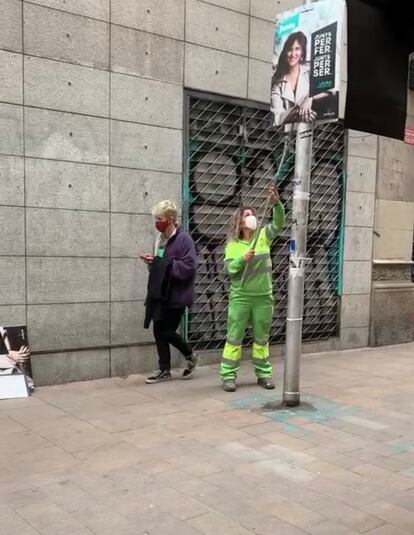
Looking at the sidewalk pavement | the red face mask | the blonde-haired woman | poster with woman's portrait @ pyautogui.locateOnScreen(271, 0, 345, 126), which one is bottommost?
the sidewalk pavement

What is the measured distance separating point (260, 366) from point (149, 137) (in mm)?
2615

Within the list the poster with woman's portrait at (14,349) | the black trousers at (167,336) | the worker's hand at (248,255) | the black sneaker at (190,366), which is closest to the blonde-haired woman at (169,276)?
the black trousers at (167,336)

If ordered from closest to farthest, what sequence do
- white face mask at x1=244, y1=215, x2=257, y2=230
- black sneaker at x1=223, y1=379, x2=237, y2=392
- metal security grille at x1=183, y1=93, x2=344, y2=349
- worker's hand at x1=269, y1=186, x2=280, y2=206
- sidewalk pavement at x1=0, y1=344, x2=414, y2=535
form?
1. sidewalk pavement at x1=0, y1=344, x2=414, y2=535
2. worker's hand at x1=269, y1=186, x2=280, y2=206
3. white face mask at x1=244, y1=215, x2=257, y2=230
4. black sneaker at x1=223, y1=379, x2=237, y2=392
5. metal security grille at x1=183, y1=93, x2=344, y2=349

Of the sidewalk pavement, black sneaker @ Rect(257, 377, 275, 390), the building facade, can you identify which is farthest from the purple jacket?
black sneaker @ Rect(257, 377, 275, 390)

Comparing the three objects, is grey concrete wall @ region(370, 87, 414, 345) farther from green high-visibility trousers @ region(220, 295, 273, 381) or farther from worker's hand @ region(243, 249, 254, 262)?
worker's hand @ region(243, 249, 254, 262)

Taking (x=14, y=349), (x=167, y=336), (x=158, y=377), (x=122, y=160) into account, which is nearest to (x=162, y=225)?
(x=122, y=160)

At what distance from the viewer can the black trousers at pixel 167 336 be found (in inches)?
240

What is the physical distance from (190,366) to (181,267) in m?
1.13

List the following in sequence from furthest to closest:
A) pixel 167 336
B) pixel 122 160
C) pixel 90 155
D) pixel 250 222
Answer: pixel 122 160 → pixel 167 336 → pixel 90 155 → pixel 250 222

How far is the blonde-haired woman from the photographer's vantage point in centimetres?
595

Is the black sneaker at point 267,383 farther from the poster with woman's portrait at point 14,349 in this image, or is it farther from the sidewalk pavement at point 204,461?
the poster with woman's portrait at point 14,349

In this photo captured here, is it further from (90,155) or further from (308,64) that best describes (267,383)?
(308,64)

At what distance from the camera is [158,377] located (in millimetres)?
6219

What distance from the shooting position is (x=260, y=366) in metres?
6.05
